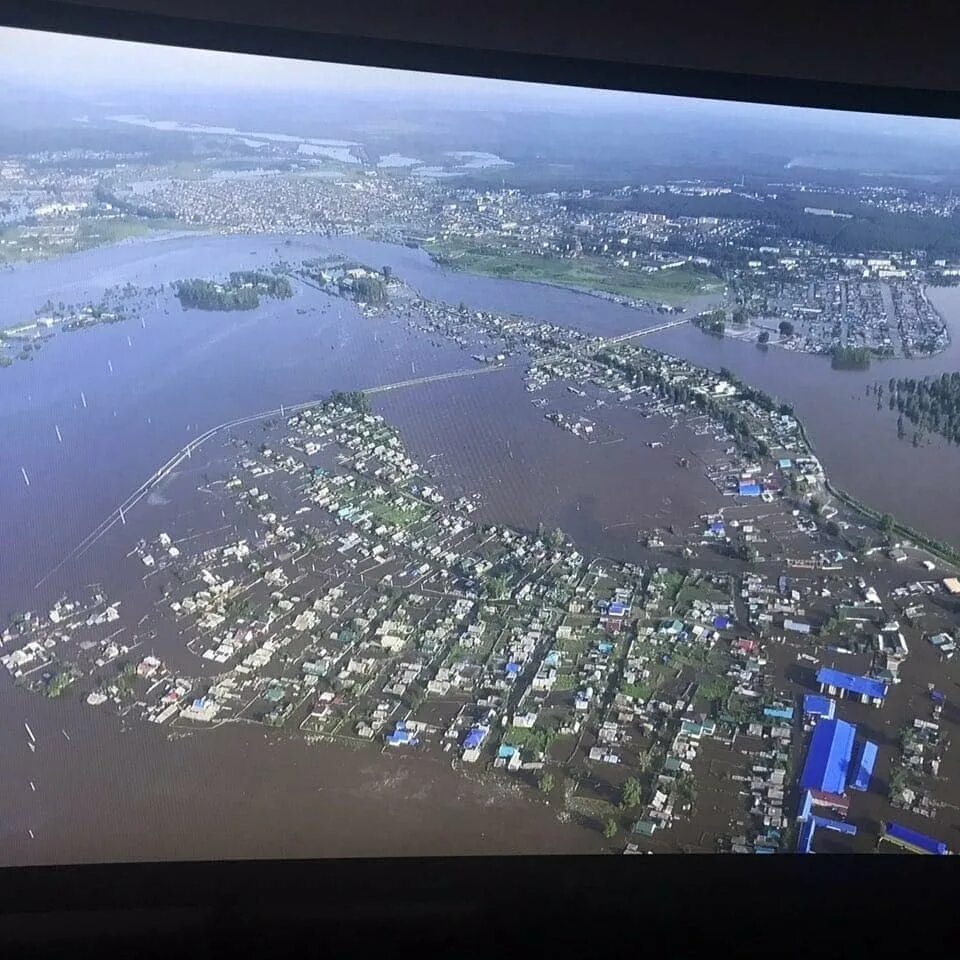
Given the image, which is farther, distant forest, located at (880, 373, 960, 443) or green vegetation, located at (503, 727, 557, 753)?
distant forest, located at (880, 373, 960, 443)

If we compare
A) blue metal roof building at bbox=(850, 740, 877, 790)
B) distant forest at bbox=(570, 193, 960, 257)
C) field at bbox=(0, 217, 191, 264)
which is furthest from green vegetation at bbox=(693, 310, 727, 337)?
field at bbox=(0, 217, 191, 264)

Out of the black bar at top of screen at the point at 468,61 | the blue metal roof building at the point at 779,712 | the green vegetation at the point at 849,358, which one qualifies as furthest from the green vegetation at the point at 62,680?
the green vegetation at the point at 849,358

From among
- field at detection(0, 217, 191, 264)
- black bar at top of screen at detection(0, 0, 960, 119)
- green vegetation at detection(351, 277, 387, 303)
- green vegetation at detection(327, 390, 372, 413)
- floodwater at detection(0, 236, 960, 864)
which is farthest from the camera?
green vegetation at detection(351, 277, 387, 303)

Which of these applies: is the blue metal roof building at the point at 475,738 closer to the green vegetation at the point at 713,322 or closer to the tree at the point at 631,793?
the tree at the point at 631,793

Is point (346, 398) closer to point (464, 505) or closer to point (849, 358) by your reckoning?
point (464, 505)

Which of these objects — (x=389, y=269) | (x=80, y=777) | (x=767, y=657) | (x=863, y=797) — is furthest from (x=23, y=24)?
(x=863, y=797)

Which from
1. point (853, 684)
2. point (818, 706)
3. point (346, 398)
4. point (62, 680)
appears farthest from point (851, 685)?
point (62, 680)

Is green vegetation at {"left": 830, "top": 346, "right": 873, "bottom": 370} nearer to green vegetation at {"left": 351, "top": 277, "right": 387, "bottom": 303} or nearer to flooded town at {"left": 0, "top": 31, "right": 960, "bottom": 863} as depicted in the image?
flooded town at {"left": 0, "top": 31, "right": 960, "bottom": 863}
